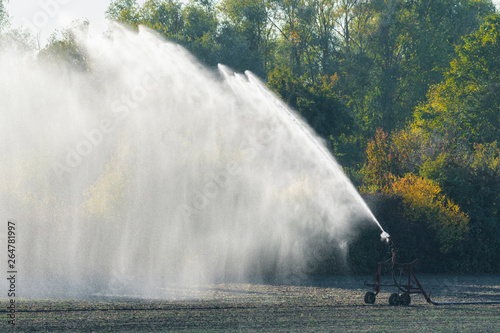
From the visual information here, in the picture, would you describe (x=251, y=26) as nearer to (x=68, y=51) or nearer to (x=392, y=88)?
(x=392, y=88)

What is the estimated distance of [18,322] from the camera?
1332cm

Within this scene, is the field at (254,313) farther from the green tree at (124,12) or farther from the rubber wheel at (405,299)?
the green tree at (124,12)

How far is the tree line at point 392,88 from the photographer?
3027 centimetres

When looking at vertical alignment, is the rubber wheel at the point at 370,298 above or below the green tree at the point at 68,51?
below

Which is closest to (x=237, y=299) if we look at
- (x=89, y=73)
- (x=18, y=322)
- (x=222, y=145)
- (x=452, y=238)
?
(x=18, y=322)

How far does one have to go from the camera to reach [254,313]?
612 inches

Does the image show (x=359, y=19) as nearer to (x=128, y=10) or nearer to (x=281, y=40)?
(x=281, y=40)

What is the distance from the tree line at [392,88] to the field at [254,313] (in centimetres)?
944

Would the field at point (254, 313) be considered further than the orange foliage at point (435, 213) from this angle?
No

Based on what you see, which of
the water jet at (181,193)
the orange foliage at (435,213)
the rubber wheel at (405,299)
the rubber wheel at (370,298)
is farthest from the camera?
the orange foliage at (435,213)

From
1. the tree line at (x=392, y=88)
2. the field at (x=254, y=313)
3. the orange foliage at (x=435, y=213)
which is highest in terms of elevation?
the tree line at (x=392, y=88)

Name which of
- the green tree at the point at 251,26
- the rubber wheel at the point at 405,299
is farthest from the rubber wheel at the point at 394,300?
the green tree at the point at 251,26

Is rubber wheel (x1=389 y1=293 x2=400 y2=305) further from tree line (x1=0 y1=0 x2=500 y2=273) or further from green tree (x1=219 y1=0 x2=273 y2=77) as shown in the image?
green tree (x1=219 y1=0 x2=273 y2=77)

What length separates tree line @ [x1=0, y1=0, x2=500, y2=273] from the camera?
30266mm
